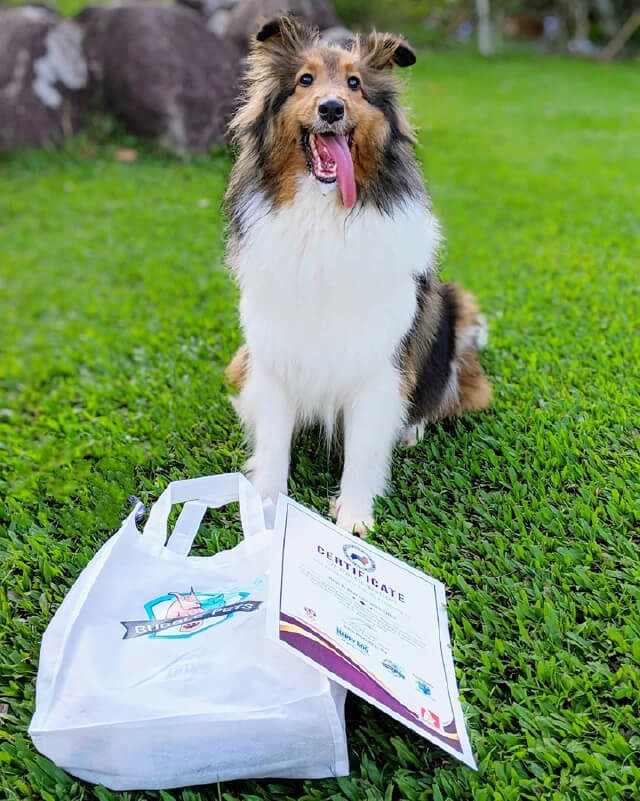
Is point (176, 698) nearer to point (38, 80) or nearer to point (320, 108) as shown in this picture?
point (320, 108)

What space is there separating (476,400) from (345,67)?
159 centimetres

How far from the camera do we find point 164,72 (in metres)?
7.75

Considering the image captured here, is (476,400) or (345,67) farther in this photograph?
(476,400)

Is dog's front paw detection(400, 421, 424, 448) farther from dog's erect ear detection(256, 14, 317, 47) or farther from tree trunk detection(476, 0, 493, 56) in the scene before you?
tree trunk detection(476, 0, 493, 56)

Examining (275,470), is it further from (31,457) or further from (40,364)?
(40,364)

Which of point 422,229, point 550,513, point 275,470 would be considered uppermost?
point 422,229

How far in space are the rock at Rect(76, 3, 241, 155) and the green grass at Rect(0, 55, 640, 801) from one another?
2.58 feet

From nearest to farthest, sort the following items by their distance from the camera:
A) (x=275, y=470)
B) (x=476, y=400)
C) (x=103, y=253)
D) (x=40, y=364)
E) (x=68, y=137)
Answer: (x=275, y=470), (x=476, y=400), (x=40, y=364), (x=103, y=253), (x=68, y=137)

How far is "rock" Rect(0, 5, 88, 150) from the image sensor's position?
7.71m

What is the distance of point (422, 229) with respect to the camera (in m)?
2.80

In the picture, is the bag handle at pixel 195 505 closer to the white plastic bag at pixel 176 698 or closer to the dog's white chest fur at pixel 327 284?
the white plastic bag at pixel 176 698

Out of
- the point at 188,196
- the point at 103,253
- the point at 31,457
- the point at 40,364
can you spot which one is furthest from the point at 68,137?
the point at 31,457

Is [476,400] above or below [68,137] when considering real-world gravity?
above

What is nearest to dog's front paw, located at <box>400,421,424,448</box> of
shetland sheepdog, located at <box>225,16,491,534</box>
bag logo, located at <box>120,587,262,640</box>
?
shetland sheepdog, located at <box>225,16,491,534</box>
